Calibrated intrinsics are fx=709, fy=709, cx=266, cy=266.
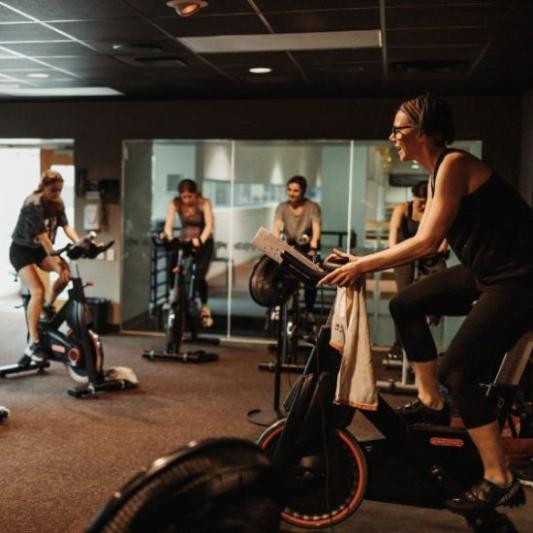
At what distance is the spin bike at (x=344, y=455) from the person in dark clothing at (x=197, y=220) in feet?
13.0

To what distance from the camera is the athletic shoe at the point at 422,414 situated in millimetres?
2793

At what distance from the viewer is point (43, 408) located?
4.61m

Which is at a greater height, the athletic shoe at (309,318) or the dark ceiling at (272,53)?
the dark ceiling at (272,53)

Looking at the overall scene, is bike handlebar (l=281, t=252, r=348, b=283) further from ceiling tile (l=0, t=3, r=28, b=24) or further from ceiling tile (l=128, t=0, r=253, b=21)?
ceiling tile (l=0, t=3, r=28, b=24)

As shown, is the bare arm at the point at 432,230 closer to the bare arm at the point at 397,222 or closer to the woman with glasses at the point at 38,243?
the woman with glasses at the point at 38,243

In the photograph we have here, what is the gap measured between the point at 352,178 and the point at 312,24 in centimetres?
285

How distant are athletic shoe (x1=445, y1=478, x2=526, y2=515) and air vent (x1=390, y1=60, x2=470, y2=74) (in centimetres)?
352

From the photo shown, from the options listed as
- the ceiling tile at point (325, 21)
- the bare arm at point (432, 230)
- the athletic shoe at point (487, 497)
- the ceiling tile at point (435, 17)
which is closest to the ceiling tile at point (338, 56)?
the ceiling tile at point (325, 21)

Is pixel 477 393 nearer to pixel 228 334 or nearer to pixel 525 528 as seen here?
pixel 525 528

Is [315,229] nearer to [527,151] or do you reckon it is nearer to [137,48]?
[527,151]

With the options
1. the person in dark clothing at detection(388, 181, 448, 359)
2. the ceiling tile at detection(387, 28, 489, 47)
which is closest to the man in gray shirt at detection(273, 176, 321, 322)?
the person in dark clothing at detection(388, 181, 448, 359)

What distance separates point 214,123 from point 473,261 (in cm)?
501

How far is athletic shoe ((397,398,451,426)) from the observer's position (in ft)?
9.16

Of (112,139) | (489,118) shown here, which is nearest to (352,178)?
(489,118)
